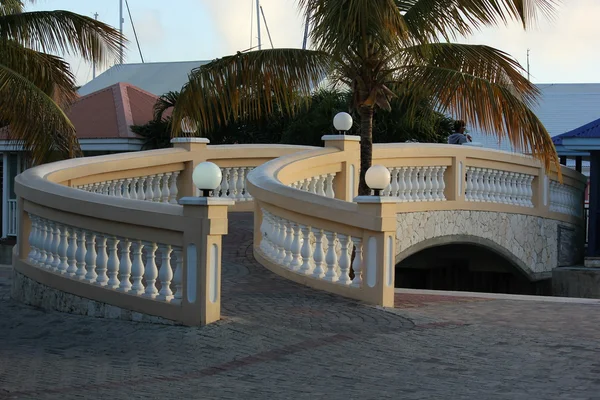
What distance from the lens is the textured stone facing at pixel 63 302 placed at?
9820 millimetres

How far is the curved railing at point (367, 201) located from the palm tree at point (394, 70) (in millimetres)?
1165

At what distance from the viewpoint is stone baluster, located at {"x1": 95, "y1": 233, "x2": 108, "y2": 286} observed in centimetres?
1009

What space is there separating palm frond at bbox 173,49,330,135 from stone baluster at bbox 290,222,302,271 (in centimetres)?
249

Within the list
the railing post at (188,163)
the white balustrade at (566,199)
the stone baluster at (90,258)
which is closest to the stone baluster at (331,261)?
the stone baluster at (90,258)

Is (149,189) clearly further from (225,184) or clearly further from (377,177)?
(377,177)

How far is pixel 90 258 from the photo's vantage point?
33.6 feet

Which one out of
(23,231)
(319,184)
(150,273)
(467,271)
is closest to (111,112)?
(467,271)

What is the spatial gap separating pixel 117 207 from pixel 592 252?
458 inches

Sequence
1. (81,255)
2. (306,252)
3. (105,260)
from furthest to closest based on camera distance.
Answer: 1. (306,252)
2. (81,255)
3. (105,260)

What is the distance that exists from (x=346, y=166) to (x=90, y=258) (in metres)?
5.84

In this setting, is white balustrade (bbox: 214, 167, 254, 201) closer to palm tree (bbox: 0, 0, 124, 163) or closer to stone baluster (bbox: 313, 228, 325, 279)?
palm tree (bbox: 0, 0, 124, 163)

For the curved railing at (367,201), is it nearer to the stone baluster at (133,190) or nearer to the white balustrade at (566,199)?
the white balustrade at (566,199)

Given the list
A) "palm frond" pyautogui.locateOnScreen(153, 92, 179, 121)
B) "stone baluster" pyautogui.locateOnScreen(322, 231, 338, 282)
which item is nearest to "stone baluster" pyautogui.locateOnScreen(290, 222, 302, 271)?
"stone baluster" pyautogui.locateOnScreen(322, 231, 338, 282)

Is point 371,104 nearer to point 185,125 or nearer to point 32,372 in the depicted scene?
point 185,125
